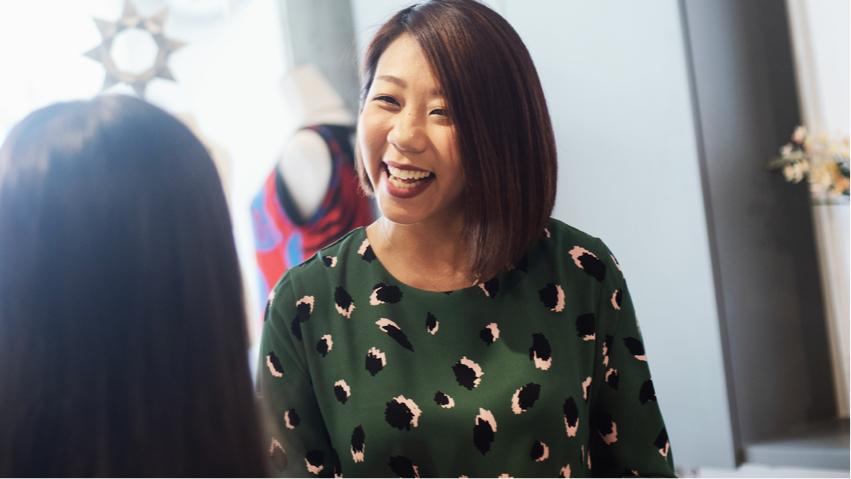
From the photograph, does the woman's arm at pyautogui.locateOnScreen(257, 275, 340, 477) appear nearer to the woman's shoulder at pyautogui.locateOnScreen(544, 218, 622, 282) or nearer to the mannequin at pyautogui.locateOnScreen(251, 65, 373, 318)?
the woman's shoulder at pyautogui.locateOnScreen(544, 218, 622, 282)

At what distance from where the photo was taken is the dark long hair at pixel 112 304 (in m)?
0.50

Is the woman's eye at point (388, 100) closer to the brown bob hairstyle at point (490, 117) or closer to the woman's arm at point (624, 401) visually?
the brown bob hairstyle at point (490, 117)

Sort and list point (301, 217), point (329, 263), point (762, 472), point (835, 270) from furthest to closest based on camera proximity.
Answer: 1. point (301, 217)
2. point (835, 270)
3. point (762, 472)
4. point (329, 263)

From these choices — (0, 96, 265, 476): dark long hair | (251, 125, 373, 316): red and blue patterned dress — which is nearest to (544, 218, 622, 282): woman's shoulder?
(0, 96, 265, 476): dark long hair

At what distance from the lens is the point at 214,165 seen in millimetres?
556

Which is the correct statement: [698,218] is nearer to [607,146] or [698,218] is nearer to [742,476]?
[607,146]

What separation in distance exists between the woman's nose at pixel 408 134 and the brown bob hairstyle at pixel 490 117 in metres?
0.04

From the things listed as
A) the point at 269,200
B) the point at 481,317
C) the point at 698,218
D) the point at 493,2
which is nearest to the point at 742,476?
the point at 698,218

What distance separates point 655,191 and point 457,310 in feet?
2.21

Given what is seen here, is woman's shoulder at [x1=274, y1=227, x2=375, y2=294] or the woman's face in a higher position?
the woman's face

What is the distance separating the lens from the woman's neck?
0.91 metres

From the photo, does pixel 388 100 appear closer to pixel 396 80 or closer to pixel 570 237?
pixel 396 80

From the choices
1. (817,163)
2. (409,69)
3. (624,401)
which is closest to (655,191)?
(817,163)

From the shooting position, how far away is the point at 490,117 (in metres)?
0.85
